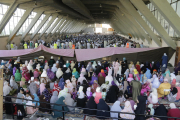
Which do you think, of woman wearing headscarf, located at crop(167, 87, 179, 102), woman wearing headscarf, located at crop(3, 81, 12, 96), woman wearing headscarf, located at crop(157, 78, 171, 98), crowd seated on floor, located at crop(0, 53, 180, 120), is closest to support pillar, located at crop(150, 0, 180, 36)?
crowd seated on floor, located at crop(0, 53, 180, 120)

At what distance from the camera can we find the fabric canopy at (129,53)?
35.8 feet

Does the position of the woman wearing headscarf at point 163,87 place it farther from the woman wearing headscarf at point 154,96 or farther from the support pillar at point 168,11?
the support pillar at point 168,11

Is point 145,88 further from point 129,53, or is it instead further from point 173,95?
point 129,53

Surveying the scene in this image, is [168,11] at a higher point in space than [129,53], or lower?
higher

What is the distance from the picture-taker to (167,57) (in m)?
10.8

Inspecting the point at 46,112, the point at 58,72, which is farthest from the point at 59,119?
the point at 58,72

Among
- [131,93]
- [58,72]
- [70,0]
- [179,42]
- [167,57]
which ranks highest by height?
[70,0]

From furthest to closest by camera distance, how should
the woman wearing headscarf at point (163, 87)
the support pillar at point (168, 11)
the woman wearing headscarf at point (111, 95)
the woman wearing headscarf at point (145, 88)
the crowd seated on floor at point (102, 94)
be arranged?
1. the support pillar at point (168, 11)
2. the woman wearing headscarf at point (145, 88)
3. the woman wearing headscarf at point (163, 87)
4. the woman wearing headscarf at point (111, 95)
5. the crowd seated on floor at point (102, 94)

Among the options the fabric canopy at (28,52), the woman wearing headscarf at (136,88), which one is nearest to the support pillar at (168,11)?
the woman wearing headscarf at (136,88)

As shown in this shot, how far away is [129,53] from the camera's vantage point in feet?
37.3

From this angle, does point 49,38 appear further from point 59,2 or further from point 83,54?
point 83,54

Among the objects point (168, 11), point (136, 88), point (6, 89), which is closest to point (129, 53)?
point (168, 11)

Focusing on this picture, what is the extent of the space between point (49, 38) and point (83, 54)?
76.7 feet

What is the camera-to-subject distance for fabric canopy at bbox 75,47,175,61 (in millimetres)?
10914
